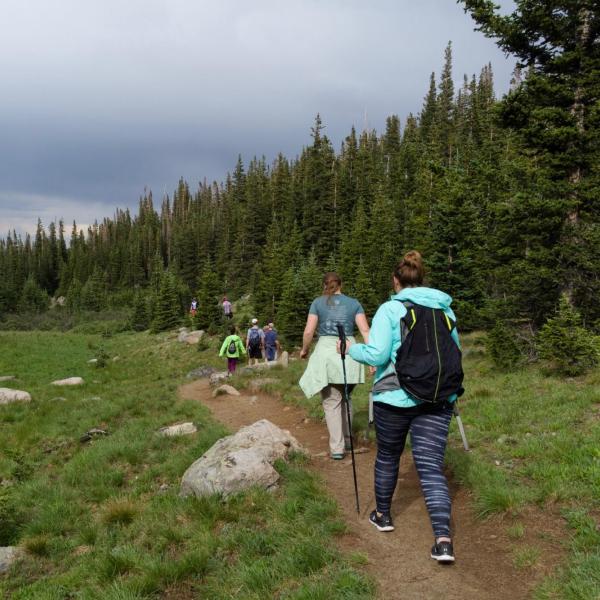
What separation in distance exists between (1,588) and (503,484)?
5.75 metres

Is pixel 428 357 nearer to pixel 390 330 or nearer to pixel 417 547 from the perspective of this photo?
pixel 390 330

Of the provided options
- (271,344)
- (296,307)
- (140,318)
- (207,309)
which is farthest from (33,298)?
(271,344)

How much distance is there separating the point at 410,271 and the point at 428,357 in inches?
33.3

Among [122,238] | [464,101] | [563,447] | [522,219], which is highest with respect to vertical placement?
[464,101]

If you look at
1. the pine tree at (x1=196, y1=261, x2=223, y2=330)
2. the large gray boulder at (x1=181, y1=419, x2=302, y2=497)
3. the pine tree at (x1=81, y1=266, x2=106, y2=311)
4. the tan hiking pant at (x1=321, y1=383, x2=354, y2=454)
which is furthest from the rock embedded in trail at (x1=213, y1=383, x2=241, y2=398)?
the pine tree at (x1=81, y1=266, x2=106, y2=311)

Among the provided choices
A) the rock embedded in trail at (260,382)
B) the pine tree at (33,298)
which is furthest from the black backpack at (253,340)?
the pine tree at (33,298)

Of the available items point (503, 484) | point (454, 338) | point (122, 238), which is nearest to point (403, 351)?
point (454, 338)

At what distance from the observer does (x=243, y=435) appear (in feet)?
22.2

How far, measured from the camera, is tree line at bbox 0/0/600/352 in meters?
11.5

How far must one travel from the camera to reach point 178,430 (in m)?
9.48

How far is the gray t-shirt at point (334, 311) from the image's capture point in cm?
642

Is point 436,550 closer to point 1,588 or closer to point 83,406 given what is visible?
point 1,588

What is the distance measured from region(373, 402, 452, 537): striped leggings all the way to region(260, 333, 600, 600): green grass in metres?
0.84

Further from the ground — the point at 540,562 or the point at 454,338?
the point at 454,338
